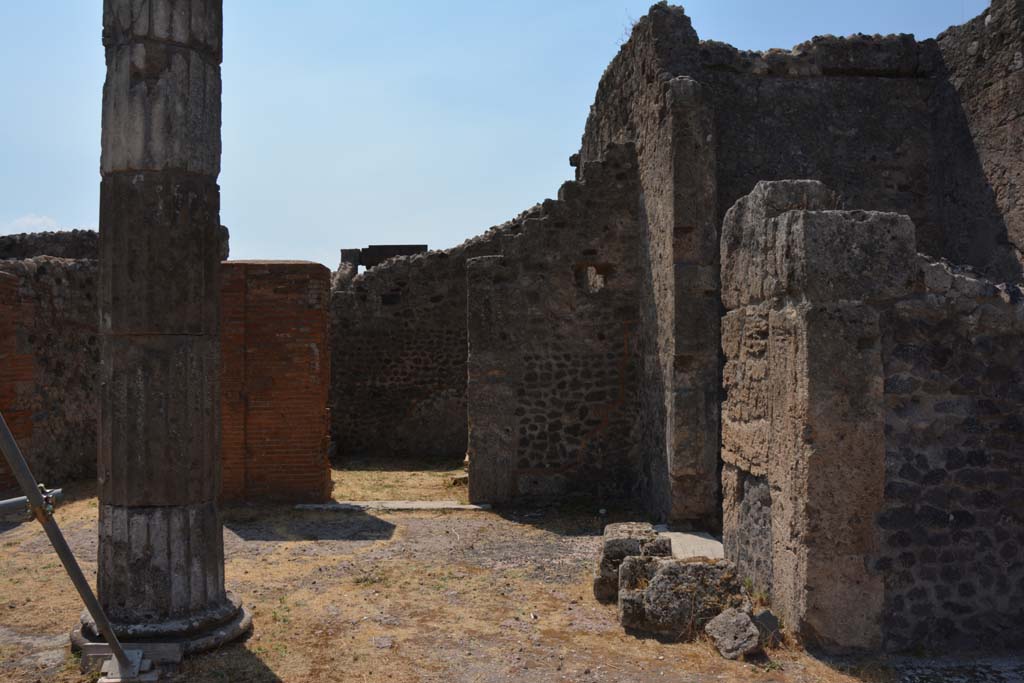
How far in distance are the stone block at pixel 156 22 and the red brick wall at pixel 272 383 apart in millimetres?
5031

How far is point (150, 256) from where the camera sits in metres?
5.43

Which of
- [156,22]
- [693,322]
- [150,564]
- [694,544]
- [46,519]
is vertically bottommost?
[694,544]

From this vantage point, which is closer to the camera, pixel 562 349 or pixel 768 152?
pixel 768 152

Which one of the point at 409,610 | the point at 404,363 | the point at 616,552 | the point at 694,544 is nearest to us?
the point at 409,610

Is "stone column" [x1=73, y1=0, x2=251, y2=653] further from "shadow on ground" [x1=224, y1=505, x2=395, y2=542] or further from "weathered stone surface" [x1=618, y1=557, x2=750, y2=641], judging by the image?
"shadow on ground" [x1=224, y1=505, x2=395, y2=542]

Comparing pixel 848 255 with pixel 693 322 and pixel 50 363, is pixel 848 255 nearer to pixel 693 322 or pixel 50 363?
pixel 693 322

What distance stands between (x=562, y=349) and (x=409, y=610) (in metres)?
4.73

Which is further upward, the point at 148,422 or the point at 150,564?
the point at 148,422

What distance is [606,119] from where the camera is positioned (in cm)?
1201

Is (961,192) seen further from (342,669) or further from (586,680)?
(342,669)

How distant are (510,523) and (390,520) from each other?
135 cm

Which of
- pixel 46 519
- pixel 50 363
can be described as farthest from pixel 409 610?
pixel 50 363

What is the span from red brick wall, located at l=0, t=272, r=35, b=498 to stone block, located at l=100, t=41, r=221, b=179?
6.36 metres

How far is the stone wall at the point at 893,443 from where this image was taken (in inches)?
201
